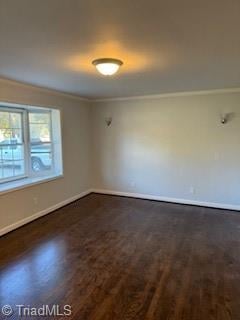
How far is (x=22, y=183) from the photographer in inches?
176

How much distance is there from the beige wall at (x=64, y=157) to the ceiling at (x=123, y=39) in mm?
556

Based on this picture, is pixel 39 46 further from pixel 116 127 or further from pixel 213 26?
pixel 116 127

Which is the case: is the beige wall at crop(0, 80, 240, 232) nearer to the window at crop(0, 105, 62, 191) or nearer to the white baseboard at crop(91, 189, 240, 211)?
the white baseboard at crop(91, 189, 240, 211)

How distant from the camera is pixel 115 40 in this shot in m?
2.28

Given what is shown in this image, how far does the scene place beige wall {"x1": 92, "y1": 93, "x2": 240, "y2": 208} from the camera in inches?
200

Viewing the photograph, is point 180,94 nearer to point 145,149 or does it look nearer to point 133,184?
point 145,149

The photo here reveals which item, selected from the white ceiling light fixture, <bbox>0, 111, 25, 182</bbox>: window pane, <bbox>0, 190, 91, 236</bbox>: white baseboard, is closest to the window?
<bbox>0, 111, 25, 182</bbox>: window pane

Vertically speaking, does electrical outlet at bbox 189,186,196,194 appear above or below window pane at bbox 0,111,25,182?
below

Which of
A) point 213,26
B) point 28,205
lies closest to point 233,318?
point 213,26

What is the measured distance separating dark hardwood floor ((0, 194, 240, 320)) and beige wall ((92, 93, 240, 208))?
2.45 feet

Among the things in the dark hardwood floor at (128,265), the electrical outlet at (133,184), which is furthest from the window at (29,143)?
the electrical outlet at (133,184)

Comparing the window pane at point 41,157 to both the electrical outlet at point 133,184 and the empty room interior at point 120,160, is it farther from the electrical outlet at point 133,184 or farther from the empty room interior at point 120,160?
the electrical outlet at point 133,184

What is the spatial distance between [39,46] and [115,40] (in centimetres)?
74

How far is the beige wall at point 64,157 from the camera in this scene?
4085 millimetres
